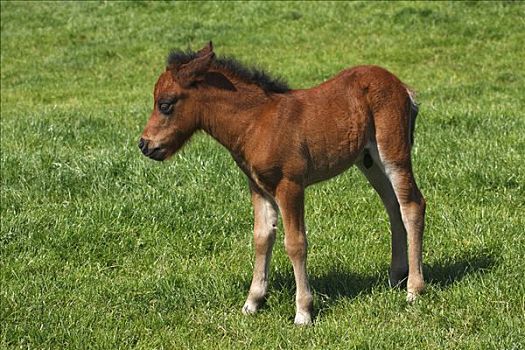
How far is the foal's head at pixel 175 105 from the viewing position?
5270 millimetres

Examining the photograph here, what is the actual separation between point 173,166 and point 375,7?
12112 millimetres

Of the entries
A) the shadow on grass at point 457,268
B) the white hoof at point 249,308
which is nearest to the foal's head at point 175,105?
the white hoof at point 249,308

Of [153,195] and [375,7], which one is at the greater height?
[153,195]

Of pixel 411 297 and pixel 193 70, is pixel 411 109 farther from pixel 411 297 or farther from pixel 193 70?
pixel 193 70

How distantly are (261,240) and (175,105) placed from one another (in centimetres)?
107

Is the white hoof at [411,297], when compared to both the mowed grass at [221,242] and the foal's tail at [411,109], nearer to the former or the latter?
the mowed grass at [221,242]

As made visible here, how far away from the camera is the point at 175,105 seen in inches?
209

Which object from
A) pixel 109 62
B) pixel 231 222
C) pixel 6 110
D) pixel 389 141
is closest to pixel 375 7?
pixel 109 62

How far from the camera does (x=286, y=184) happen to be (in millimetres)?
5227

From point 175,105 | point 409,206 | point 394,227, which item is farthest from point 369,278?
point 175,105

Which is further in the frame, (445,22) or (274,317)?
(445,22)

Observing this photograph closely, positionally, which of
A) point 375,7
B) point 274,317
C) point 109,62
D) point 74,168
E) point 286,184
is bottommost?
point 109,62

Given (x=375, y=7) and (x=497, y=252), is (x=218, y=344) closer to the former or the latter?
(x=497, y=252)

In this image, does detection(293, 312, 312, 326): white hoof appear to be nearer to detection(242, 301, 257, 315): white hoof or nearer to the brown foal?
the brown foal
